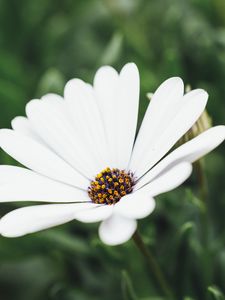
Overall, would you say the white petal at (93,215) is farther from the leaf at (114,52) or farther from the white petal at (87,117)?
the leaf at (114,52)

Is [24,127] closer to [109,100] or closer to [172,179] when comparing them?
[109,100]

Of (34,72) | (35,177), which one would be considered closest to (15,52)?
(34,72)

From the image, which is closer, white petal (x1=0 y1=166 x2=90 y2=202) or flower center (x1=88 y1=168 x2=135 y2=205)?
white petal (x1=0 y1=166 x2=90 y2=202)

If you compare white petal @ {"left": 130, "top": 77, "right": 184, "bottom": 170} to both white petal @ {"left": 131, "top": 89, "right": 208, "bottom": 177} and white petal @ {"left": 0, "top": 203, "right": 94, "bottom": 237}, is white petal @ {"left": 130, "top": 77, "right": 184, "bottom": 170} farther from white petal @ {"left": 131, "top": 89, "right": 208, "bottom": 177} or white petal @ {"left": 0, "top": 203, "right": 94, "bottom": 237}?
white petal @ {"left": 0, "top": 203, "right": 94, "bottom": 237}

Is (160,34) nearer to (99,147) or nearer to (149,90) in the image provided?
(149,90)

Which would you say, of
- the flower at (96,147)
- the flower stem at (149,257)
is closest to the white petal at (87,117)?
the flower at (96,147)

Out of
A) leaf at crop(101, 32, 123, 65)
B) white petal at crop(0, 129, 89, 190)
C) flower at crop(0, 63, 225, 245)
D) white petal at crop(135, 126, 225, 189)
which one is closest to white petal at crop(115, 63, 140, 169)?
flower at crop(0, 63, 225, 245)
